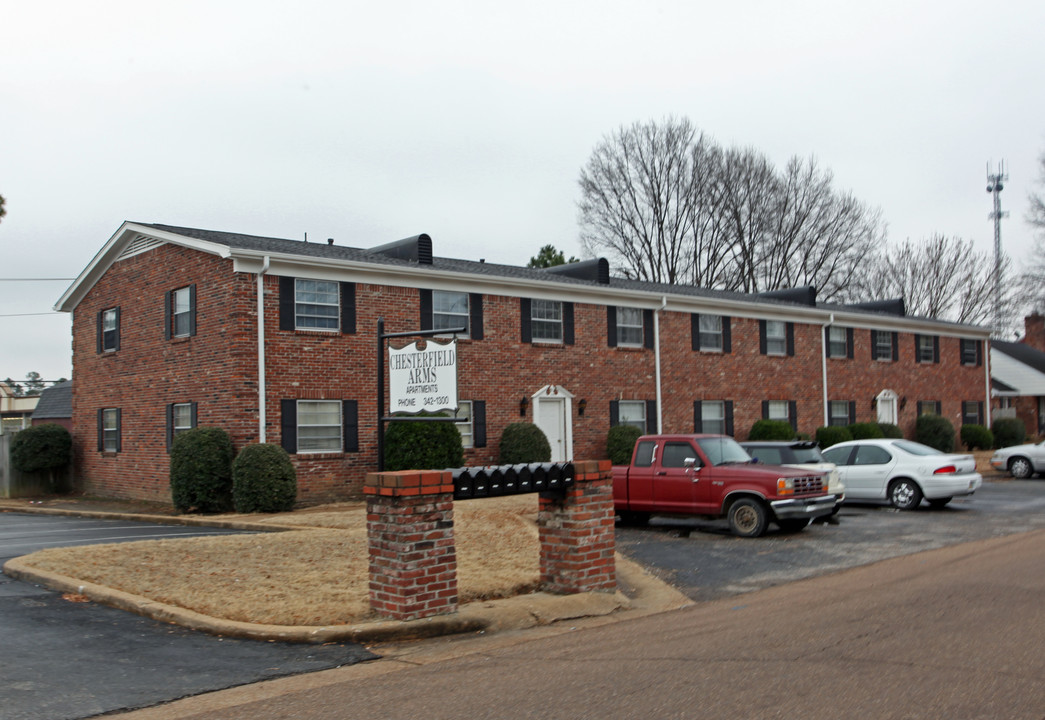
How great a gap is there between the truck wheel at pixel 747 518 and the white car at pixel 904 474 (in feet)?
15.6

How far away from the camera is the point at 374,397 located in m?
21.5

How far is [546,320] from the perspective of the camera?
989 inches

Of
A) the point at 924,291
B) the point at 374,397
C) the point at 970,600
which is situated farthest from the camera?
the point at 924,291

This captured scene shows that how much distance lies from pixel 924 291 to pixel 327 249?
42.7 meters

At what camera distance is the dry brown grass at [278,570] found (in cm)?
872

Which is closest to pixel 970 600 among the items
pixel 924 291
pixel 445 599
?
pixel 445 599

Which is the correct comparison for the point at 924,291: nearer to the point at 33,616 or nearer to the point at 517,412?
the point at 517,412

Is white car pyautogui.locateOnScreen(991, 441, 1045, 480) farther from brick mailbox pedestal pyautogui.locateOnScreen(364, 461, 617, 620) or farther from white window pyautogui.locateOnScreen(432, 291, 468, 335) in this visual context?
brick mailbox pedestal pyautogui.locateOnScreen(364, 461, 617, 620)

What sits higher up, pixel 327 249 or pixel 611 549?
pixel 327 249

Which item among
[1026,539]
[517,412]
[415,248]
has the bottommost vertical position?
[1026,539]

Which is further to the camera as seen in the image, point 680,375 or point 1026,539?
point 680,375

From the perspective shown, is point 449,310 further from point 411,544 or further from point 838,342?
point 838,342

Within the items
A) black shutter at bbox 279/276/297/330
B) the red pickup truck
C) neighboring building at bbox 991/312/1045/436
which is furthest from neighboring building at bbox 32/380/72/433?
neighboring building at bbox 991/312/1045/436

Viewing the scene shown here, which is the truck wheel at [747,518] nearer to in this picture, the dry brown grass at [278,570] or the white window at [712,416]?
the dry brown grass at [278,570]
